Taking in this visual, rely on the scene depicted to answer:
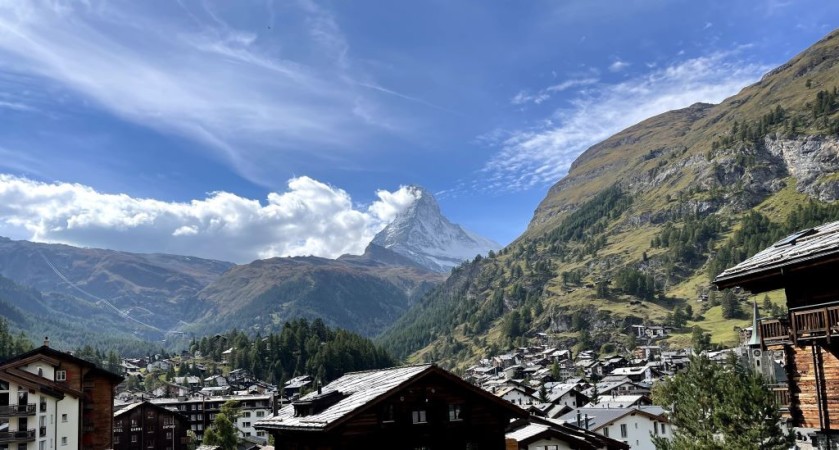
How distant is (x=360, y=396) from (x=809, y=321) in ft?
90.0

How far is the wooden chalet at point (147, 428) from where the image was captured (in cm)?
12625

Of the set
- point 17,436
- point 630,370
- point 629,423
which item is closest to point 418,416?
point 17,436

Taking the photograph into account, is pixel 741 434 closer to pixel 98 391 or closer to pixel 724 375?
pixel 724 375

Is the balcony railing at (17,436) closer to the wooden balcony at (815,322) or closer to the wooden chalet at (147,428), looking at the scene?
the wooden chalet at (147,428)

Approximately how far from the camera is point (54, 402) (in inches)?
3014

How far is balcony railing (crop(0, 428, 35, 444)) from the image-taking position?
7081cm

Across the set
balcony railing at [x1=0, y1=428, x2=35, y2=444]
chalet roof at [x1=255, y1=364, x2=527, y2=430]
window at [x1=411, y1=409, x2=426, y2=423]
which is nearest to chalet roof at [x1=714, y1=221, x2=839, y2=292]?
chalet roof at [x1=255, y1=364, x2=527, y2=430]

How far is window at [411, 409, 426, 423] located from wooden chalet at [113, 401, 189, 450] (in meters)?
104

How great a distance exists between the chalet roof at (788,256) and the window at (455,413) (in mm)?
25222

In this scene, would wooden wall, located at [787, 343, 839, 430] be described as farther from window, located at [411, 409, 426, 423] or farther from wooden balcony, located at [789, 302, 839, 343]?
window, located at [411, 409, 426, 423]

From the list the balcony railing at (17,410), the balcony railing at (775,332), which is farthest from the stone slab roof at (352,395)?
the balcony railing at (17,410)

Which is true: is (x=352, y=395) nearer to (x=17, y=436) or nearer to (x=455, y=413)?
(x=455, y=413)

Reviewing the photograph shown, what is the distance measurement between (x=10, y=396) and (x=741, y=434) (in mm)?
67093

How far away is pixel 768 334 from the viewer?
15.5 m
